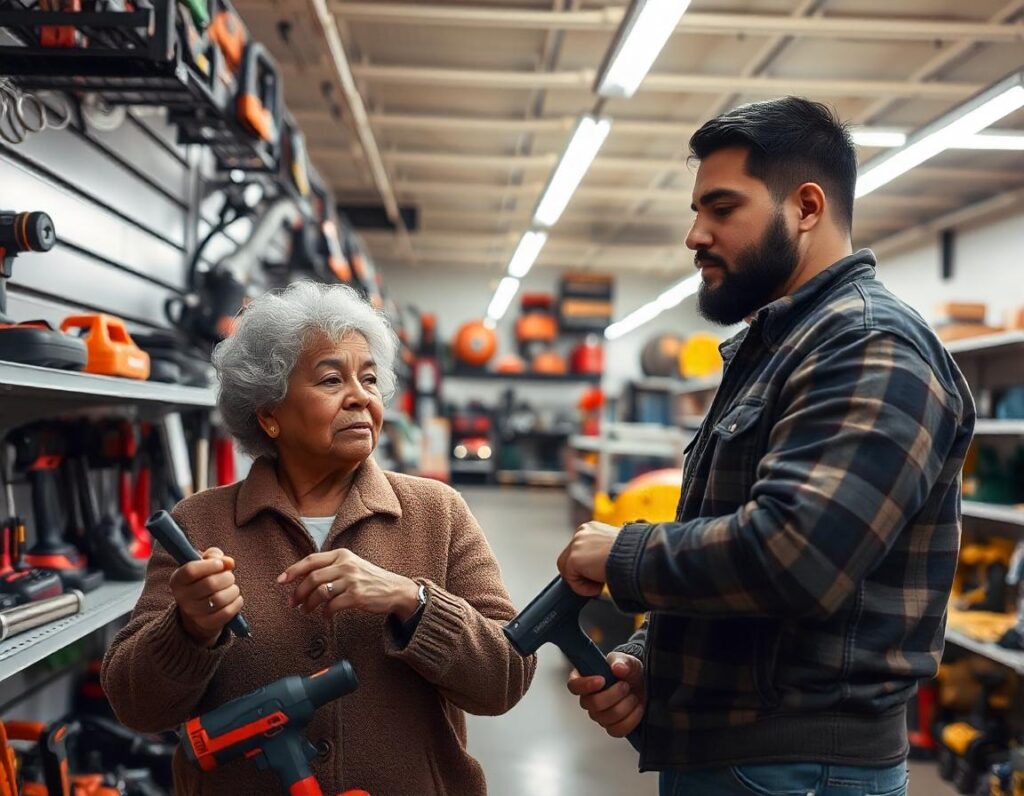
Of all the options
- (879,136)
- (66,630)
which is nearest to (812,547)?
(66,630)

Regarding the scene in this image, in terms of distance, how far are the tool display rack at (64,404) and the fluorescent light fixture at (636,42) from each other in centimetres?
263

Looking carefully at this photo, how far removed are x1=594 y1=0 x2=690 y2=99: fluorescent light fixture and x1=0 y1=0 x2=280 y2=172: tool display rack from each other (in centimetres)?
217

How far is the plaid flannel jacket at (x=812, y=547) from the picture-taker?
46.7 inches

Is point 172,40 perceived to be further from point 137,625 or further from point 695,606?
point 695,606

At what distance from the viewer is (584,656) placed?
1.58 metres

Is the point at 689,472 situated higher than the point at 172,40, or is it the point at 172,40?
the point at 172,40

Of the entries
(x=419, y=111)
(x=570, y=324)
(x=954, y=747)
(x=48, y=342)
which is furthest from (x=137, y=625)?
(x=570, y=324)

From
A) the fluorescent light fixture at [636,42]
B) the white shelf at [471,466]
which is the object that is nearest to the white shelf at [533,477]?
the white shelf at [471,466]

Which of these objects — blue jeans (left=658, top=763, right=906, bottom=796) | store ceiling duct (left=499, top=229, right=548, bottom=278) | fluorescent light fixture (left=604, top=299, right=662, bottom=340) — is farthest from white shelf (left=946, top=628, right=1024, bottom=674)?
fluorescent light fixture (left=604, top=299, right=662, bottom=340)

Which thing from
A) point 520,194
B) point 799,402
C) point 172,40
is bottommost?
point 799,402

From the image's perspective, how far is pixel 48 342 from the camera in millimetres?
1912

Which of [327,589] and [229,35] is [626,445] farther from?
[327,589]

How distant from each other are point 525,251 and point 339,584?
9.31m

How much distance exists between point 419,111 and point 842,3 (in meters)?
4.20
